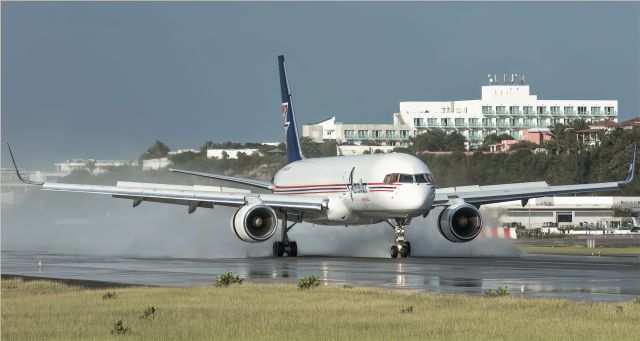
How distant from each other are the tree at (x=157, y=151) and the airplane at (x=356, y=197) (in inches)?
1777

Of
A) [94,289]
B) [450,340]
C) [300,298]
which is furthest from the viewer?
[94,289]

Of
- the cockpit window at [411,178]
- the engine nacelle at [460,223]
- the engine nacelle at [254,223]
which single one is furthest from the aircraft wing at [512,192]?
the engine nacelle at [254,223]

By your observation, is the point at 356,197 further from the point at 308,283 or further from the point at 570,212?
the point at 570,212

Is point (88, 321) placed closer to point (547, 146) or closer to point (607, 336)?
point (607, 336)

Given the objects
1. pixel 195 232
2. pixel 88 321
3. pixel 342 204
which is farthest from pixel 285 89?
pixel 88 321

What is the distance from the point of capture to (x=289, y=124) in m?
69.8

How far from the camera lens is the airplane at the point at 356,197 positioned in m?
53.2

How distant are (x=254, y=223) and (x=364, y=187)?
485 cm

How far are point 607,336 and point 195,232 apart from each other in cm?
4787

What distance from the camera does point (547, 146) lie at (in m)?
170

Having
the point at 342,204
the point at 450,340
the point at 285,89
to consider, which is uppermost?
the point at 285,89

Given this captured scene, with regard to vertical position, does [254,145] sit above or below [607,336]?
above

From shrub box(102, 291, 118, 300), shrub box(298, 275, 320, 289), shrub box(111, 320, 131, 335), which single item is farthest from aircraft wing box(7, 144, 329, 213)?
shrub box(111, 320, 131, 335)

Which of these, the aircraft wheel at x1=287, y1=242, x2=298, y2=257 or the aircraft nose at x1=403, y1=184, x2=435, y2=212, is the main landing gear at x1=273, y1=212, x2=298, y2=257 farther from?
the aircraft nose at x1=403, y1=184, x2=435, y2=212
